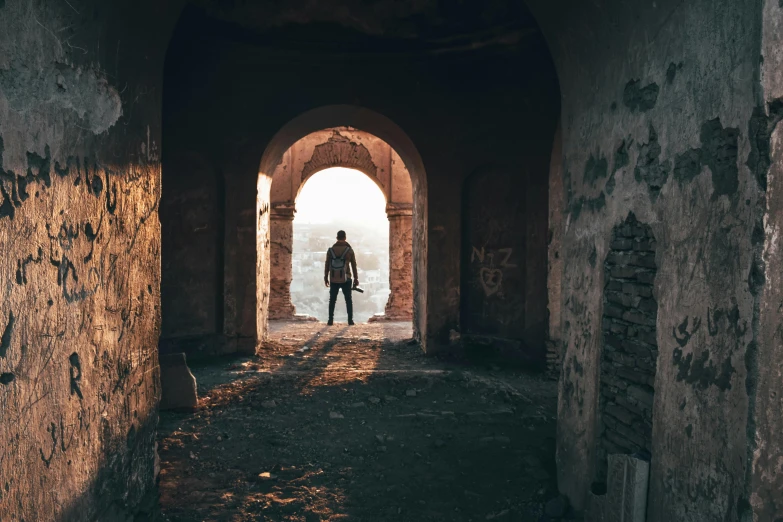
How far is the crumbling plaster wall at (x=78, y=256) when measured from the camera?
5.53ft

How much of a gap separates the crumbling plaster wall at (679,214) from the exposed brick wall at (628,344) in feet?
0.23

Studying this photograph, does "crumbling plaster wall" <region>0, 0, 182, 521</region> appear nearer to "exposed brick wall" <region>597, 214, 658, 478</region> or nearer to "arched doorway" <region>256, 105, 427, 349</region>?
"exposed brick wall" <region>597, 214, 658, 478</region>

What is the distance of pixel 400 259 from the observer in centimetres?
1218

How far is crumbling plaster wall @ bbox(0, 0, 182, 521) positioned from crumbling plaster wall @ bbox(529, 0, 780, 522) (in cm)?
233

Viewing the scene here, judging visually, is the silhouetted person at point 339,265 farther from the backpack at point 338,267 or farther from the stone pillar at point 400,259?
the stone pillar at point 400,259

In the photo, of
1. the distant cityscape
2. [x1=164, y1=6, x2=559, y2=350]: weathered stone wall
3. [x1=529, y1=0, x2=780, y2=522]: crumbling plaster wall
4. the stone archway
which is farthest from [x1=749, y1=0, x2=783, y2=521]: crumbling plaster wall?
the distant cityscape

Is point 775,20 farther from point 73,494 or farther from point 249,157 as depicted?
point 249,157

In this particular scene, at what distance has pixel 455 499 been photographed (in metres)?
3.15

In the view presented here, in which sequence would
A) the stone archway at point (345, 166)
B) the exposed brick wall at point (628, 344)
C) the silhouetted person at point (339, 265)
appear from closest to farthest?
1. the exposed brick wall at point (628, 344)
2. the silhouetted person at point (339, 265)
3. the stone archway at point (345, 166)

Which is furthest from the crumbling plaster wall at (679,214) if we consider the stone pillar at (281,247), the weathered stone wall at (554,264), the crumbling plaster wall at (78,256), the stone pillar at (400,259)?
the stone pillar at (281,247)

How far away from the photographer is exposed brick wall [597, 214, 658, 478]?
2408mm

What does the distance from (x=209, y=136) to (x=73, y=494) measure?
488 centimetres

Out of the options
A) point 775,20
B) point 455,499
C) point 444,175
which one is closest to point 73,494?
point 455,499

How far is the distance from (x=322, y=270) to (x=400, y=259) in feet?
163
